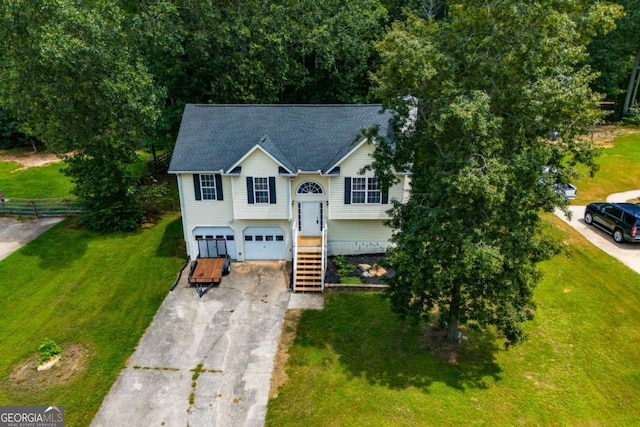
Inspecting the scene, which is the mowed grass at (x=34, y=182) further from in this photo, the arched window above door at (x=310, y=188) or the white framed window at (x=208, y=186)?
the arched window above door at (x=310, y=188)

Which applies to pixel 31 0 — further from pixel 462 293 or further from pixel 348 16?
pixel 462 293

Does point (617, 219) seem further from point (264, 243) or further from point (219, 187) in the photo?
point (219, 187)

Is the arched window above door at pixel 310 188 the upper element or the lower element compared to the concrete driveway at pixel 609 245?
upper

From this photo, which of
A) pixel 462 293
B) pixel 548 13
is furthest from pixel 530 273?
pixel 548 13

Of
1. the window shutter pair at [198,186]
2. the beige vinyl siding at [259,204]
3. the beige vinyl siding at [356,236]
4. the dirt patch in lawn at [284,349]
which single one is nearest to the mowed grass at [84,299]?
the window shutter pair at [198,186]

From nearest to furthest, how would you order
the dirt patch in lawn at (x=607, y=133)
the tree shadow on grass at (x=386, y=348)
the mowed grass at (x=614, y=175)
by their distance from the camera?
the tree shadow on grass at (x=386, y=348), the mowed grass at (x=614, y=175), the dirt patch in lawn at (x=607, y=133)

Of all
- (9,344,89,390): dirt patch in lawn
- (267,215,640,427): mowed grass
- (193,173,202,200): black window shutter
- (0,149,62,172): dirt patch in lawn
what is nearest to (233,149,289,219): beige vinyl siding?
(193,173,202,200): black window shutter
